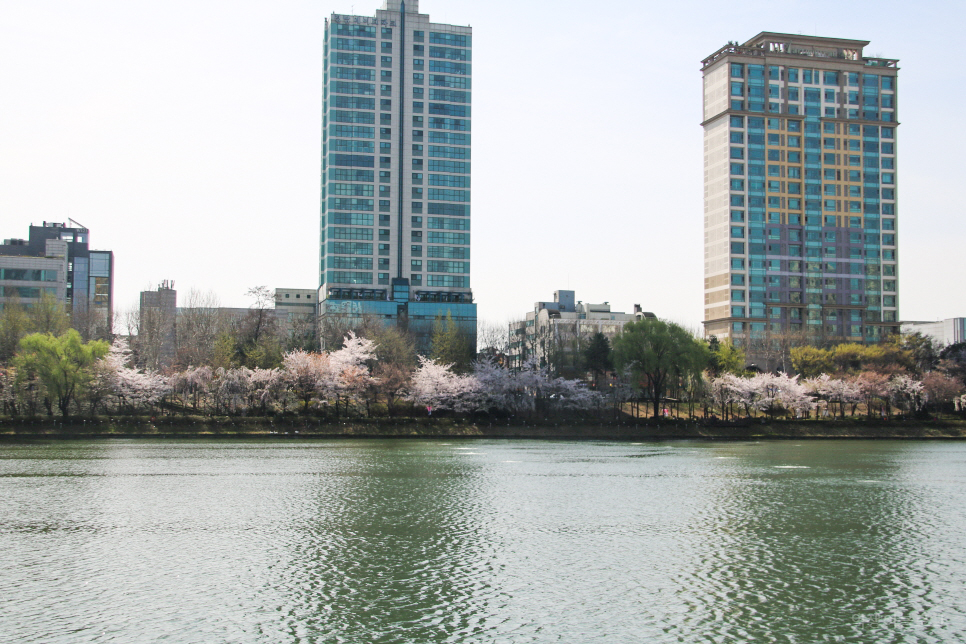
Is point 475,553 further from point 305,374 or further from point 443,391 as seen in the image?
point 443,391

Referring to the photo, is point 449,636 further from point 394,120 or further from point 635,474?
point 394,120

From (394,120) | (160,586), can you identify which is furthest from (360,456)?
(394,120)

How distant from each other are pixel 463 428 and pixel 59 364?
42.6 m

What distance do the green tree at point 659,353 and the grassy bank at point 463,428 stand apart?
5.98 meters

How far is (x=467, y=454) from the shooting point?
2904 inches

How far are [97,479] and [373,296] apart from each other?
122 m

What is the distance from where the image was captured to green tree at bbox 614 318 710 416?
103m

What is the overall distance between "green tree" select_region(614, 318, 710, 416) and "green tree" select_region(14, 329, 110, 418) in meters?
59.6

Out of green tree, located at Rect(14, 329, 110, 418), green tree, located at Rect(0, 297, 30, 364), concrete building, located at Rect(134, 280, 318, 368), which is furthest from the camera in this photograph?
concrete building, located at Rect(134, 280, 318, 368)

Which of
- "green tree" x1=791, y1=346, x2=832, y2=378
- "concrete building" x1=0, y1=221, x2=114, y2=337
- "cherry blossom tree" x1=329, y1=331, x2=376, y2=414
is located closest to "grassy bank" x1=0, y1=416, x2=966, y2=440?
"cherry blossom tree" x1=329, y1=331, x2=376, y2=414

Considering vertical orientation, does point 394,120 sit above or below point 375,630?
above

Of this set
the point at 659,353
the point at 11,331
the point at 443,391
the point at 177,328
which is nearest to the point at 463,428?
the point at 443,391

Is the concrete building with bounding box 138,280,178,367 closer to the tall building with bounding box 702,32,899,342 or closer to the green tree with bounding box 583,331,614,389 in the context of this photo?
the green tree with bounding box 583,331,614,389

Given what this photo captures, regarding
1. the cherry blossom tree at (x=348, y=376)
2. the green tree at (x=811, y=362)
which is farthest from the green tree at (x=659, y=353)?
the cherry blossom tree at (x=348, y=376)
